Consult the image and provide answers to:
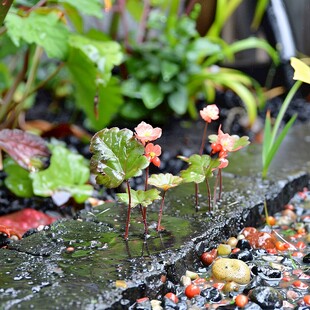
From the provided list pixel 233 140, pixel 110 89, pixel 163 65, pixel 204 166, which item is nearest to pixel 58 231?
pixel 204 166

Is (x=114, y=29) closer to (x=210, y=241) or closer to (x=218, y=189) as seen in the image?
(x=218, y=189)

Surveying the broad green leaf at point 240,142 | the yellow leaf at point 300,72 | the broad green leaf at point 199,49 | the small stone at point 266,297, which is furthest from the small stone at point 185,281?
the broad green leaf at point 199,49

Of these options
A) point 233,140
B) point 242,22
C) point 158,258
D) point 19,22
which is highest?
point 19,22

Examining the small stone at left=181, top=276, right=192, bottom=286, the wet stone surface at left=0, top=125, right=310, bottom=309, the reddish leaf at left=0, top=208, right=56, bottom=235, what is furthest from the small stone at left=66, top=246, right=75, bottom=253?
the reddish leaf at left=0, top=208, right=56, bottom=235

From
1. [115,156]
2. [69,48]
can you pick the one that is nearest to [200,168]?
[115,156]

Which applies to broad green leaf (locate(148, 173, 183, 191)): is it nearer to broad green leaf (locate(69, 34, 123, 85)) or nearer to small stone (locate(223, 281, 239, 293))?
small stone (locate(223, 281, 239, 293))

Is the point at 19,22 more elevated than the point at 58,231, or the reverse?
the point at 19,22

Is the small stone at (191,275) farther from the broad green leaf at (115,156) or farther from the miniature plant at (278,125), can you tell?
the miniature plant at (278,125)
